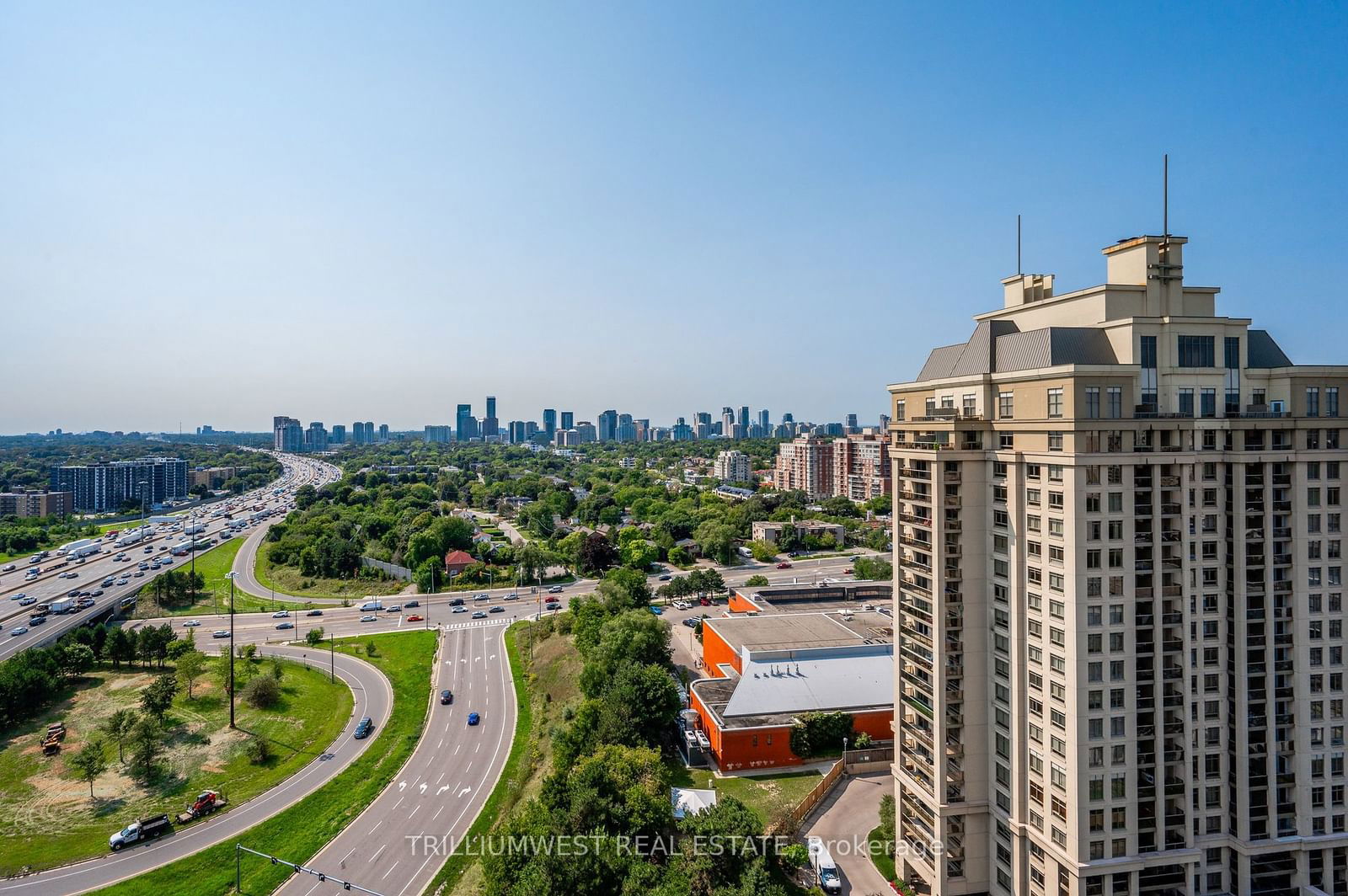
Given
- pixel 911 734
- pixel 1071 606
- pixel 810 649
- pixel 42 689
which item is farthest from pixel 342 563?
pixel 1071 606

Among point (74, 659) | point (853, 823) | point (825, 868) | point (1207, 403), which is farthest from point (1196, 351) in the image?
point (74, 659)

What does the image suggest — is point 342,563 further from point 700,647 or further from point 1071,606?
point 1071,606

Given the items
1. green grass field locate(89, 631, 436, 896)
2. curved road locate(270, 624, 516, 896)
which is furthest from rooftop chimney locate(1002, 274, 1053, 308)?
green grass field locate(89, 631, 436, 896)

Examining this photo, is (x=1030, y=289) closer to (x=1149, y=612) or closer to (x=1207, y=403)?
(x=1207, y=403)

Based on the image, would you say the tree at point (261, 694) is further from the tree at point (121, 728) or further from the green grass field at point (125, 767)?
the tree at point (121, 728)

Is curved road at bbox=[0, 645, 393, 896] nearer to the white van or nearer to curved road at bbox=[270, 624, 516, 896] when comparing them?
curved road at bbox=[270, 624, 516, 896]

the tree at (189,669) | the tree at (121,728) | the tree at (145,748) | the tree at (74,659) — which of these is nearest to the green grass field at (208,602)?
the tree at (74,659)
